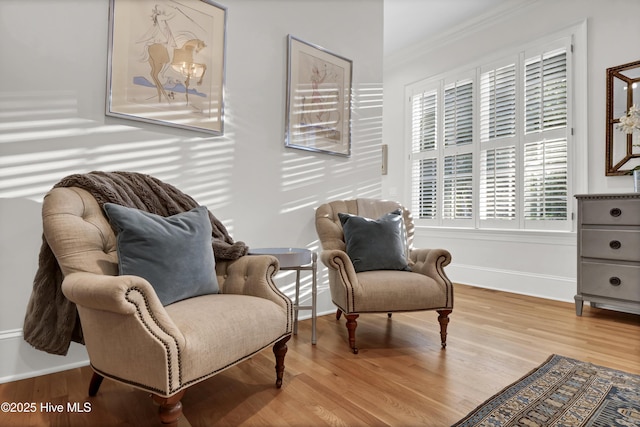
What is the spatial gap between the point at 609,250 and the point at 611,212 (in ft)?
0.96

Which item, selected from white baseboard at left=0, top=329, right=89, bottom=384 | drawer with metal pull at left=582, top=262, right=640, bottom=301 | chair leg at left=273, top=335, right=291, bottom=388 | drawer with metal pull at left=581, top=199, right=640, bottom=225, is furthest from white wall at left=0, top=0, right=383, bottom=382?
drawer with metal pull at left=582, top=262, right=640, bottom=301

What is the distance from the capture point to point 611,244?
263 cm

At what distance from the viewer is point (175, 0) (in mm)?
2129

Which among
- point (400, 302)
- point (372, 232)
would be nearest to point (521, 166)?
point (372, 232)

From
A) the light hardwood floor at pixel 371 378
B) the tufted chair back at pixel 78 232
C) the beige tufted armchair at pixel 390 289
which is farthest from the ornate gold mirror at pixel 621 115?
the tufted chair back at pixel 78 232

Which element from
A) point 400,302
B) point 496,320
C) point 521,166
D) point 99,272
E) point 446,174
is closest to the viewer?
point 99,272

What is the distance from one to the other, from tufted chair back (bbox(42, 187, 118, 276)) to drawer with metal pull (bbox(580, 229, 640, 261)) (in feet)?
10.7

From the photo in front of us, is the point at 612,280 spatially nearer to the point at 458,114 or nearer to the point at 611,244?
the point at 611,244

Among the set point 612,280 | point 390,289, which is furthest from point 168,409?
point 612,280

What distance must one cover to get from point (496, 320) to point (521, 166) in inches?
70.3

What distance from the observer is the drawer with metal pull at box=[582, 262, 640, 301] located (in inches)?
98.6

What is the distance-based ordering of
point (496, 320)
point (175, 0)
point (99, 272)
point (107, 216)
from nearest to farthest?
point (99, 272)
point (107, 216)
point (175, 0)
point (496, 320)

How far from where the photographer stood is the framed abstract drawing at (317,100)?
8.81 ft

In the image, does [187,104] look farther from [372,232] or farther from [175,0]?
[372,232]
